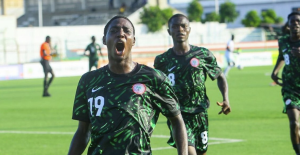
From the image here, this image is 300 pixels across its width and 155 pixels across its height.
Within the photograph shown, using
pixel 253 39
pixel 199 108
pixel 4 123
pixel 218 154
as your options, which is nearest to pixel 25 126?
pixel 4 123

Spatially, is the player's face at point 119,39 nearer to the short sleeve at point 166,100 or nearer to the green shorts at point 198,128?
the short sleeve at point 166,100

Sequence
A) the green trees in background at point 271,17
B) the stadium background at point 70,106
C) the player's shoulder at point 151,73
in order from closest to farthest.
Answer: the player's shoulder at point 151,73 < the stadium background at point 70,106 < the green trees in background at point 271,17

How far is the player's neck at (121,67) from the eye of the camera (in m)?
5.19

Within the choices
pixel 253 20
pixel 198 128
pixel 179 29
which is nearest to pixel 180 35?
pixel 179 29

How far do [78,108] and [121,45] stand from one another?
0.66m

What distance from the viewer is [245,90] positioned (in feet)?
83.9

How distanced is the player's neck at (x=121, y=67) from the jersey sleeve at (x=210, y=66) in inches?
153

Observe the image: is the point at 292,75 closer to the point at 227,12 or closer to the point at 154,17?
the point at 154,17

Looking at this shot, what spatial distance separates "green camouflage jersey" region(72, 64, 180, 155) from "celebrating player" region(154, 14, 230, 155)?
3.27 meters

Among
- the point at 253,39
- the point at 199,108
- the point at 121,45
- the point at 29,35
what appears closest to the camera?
the point at 121,45

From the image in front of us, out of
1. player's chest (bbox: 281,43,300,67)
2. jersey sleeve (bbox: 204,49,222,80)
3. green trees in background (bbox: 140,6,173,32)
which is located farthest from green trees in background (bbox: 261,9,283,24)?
jersey sleeve (bbox: 204,49,222,80)

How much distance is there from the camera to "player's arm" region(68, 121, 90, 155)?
17.4 ft

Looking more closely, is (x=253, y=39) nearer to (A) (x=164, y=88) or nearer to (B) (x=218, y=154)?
(B) (x=218, y=154)

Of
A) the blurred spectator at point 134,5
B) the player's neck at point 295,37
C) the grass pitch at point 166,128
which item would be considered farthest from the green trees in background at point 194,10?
the player's neck at point 295,37
